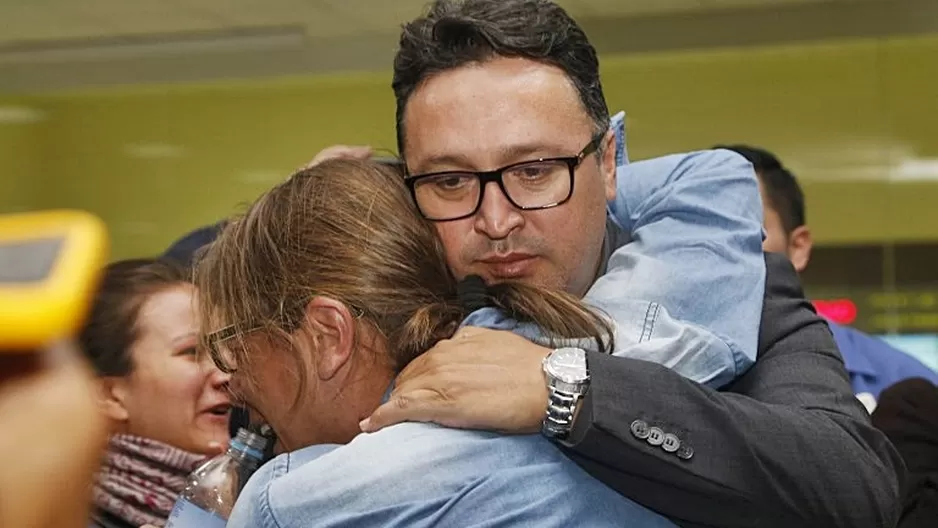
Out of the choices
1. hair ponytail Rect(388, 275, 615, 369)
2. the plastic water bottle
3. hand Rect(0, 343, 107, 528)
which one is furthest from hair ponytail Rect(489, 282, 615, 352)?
hand Rect(0, 343, 107, 528)

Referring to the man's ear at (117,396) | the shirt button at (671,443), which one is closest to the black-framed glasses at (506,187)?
the shirt button at (671,443)

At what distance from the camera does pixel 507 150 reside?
1263 mm

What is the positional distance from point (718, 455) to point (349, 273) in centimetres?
41

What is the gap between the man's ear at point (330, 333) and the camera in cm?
120

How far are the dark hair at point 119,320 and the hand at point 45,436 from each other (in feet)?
5.75

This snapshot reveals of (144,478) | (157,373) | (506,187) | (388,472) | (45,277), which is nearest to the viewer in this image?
(45,277)

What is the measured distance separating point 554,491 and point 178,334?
1119mm

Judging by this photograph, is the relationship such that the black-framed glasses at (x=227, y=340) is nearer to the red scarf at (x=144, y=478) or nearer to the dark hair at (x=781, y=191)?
the red scarf at (x=144, y=478)

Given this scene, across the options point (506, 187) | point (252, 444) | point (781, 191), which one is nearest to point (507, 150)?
point (506, 187)

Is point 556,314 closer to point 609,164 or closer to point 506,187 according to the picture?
point 506,187

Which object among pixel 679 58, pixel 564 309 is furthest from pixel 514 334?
pixel 679 58

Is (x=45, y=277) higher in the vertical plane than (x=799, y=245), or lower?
higher

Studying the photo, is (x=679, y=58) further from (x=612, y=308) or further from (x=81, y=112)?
(x=612, y=308)

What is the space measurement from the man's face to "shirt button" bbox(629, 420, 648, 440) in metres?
0.24
